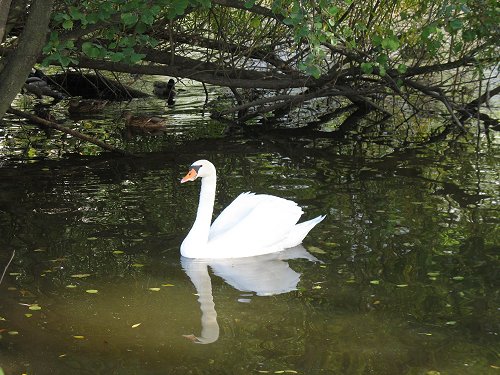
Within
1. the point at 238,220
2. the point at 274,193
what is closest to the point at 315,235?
the point at 238,220

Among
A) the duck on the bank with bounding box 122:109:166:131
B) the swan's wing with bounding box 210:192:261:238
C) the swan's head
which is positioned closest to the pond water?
the swan's wing with bounding box 210:192:261:238

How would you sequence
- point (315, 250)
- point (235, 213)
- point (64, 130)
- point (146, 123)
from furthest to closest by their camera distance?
point (146, 123) < point (64, 130) < point (235, 213) < point (315, 250)

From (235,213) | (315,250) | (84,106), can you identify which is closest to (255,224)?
(235,213)

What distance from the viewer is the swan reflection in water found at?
7.61 metres

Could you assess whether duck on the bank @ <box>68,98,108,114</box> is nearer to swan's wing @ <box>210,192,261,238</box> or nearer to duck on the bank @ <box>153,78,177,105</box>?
duck on the bank @ <box>153,78,177,105</box>

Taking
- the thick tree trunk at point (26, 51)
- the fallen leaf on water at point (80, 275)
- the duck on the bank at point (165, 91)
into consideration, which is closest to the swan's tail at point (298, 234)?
the fallen leaf on water at point (80, 275)

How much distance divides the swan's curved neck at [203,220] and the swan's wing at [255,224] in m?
0.13

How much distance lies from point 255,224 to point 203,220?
21.1 inches

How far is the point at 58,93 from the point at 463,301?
17.5 m

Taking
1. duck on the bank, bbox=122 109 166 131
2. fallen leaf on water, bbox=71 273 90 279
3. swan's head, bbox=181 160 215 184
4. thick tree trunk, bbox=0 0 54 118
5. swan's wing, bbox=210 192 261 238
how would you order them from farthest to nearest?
duck on the bank, bbox=122 109 166 131, swan's wing, bbox=210 192 261 238, swan's head, bbox=181 160 215 184, fallen leaf on water, bbox=71 273 90 279, thick tree trunk, bbox=0 0 54 118

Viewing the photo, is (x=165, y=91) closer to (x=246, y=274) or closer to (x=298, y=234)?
(x=298, y=234)

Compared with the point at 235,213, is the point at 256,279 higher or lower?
lower

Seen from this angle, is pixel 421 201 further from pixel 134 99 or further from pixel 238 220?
pixel 134 99

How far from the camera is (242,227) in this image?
8898 millimetres
